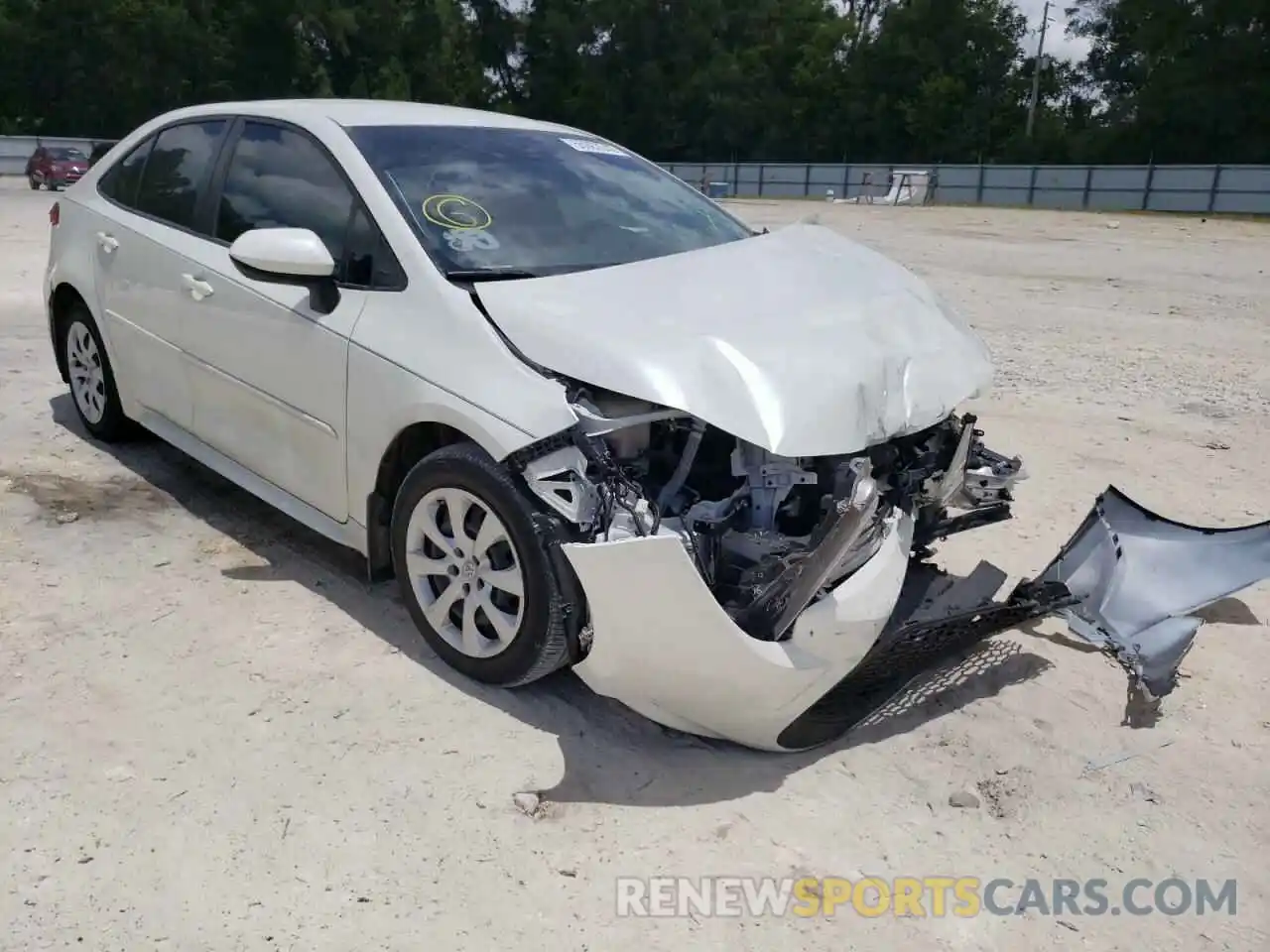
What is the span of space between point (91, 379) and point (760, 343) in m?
3.66

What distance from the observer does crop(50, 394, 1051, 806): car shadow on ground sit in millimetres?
2846

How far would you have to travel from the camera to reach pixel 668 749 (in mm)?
3012

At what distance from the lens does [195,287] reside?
4.01m

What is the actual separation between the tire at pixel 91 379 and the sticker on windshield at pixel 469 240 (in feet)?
7.43

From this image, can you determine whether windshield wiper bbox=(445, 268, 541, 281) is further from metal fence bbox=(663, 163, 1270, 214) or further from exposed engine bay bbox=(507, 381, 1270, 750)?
metal fence bbox=(663, 163, 1270, 214)

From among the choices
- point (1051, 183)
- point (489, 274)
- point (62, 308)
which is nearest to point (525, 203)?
point (489, 274)

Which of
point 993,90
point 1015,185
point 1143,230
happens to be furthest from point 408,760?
point 993,90

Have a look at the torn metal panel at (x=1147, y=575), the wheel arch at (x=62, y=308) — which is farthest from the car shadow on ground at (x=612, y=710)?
the wheel arch at (x=62, y=308)

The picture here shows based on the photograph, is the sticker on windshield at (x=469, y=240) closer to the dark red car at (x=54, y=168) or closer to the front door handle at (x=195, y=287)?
the front door handle at (x=195, y=287)

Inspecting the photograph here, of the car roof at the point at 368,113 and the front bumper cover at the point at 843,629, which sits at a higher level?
the car roof at the point at 368,113

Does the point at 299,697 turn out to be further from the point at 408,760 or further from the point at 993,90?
the point at 993,90

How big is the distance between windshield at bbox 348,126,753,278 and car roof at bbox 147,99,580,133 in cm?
7

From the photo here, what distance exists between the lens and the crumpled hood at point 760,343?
276 centimetres

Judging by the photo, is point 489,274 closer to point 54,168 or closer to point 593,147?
point 593,147
